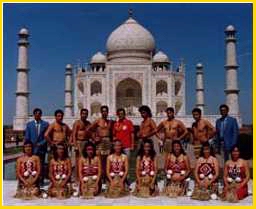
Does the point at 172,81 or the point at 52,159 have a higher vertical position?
the point at 172,81

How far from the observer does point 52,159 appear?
5.64 m

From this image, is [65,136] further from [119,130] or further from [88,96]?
[88,96]

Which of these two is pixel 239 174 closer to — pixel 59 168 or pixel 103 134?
pixel 103 134

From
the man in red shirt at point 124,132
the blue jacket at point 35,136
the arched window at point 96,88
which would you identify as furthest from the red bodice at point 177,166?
the arched window at point 96,88

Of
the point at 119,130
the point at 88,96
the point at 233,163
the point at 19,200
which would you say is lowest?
the point at 19,200

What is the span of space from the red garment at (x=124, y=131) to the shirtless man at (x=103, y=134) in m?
0.16

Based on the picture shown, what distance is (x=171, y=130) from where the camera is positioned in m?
5.82

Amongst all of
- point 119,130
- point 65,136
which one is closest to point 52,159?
point 65,136

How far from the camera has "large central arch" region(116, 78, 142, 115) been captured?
26219mm

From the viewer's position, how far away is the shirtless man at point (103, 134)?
5914 millimetres

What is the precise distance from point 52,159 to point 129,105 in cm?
2068

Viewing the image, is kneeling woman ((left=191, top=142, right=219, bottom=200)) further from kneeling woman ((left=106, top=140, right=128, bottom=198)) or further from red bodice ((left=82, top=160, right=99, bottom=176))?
red bodice ((left=82, top=160, right=99, bottom=176))

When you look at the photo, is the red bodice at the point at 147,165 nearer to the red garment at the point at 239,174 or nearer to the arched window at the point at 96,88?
the red garment at the point at 239,174

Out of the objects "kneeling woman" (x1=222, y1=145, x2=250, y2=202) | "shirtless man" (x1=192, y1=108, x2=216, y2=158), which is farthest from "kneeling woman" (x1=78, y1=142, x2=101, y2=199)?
"kneeling woman" (x1=222, y1=145, x2=250, y2=202)
